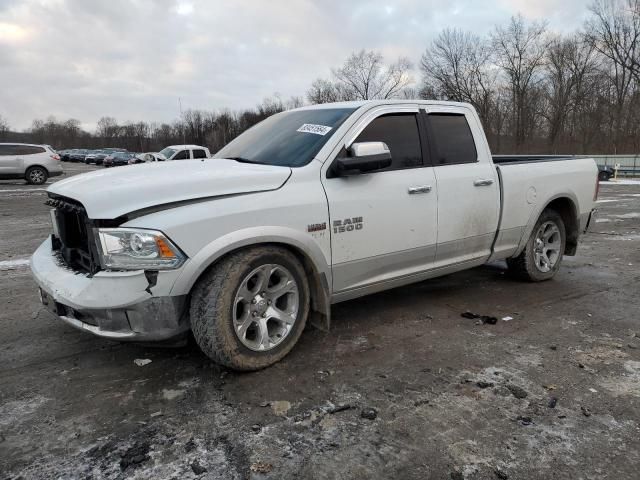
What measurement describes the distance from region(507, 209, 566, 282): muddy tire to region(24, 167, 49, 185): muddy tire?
21.6 metres

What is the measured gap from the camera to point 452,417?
2682 millimetres

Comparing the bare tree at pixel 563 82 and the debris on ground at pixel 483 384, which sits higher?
the bare tree at pixel 563 82

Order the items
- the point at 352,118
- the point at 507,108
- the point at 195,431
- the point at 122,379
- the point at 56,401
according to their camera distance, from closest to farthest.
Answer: the point at 195,431, the point at 56,401, the point at 122,379, the point at 352,118, the point at 507,108

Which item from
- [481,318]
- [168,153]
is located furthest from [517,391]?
[168,153]

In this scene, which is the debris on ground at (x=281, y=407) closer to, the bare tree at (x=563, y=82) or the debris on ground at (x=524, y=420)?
the debris on ground at (x=524, y=420)

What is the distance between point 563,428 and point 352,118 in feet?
8.33

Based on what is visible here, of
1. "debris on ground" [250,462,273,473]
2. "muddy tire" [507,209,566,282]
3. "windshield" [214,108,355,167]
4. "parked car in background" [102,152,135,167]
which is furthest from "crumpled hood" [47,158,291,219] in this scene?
"parked car in background" [102,152,135,167]

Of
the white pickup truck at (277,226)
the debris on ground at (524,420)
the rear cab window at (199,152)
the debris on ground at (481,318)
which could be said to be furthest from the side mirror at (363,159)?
the rear cab window at (199,152)

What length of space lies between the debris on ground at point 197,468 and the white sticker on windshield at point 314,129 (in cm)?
243

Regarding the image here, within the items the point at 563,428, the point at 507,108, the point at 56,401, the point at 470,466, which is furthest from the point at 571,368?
the point at 507,108

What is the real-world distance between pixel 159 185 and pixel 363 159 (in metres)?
1.43

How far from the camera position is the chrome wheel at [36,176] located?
20.6m

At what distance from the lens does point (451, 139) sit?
14.2 ft

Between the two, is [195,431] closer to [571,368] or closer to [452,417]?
[452,417]
